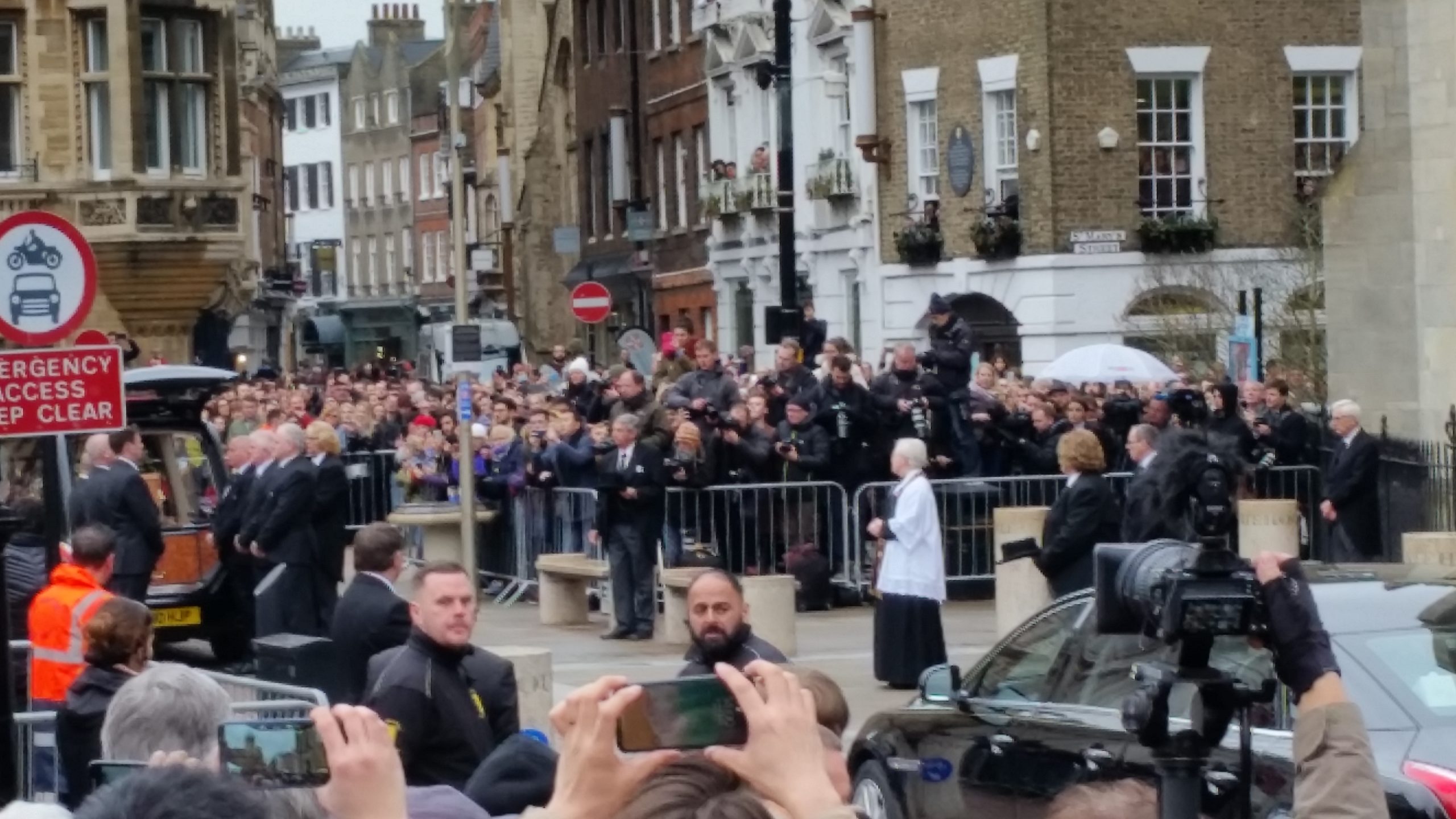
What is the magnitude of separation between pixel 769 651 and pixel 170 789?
5.99 m

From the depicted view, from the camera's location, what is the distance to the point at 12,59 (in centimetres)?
4081

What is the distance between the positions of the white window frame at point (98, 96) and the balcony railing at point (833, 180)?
10523 millimetres

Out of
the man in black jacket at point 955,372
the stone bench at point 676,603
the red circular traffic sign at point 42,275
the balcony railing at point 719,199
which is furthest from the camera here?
the balcony railing at point 719,199

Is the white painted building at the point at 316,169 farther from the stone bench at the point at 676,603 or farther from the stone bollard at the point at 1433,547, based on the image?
Answer: the stone bollard at the point at 1433,547

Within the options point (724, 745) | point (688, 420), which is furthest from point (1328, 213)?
point (724, 745)

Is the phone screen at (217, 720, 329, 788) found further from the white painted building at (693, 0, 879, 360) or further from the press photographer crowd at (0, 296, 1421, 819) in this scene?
the white painted building at (693, 0, 879, 360)

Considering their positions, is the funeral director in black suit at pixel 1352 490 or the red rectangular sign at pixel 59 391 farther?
the funeral director in black suit at pixel 1352 490

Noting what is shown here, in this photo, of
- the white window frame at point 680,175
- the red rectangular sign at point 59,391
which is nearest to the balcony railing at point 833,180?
the white window frame at point 680,175

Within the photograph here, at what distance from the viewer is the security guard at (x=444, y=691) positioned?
335 inches

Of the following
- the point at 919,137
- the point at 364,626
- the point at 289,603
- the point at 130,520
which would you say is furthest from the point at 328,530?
the point at 919,137

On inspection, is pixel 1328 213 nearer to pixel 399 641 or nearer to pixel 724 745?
pixel 399 641

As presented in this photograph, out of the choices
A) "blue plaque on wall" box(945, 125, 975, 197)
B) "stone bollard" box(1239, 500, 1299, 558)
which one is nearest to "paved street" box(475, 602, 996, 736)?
"stone bollard" box(1239, 500, 1299, 558)

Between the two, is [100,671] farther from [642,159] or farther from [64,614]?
[642,159]

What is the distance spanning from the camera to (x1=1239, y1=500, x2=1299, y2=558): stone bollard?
1991 cm
